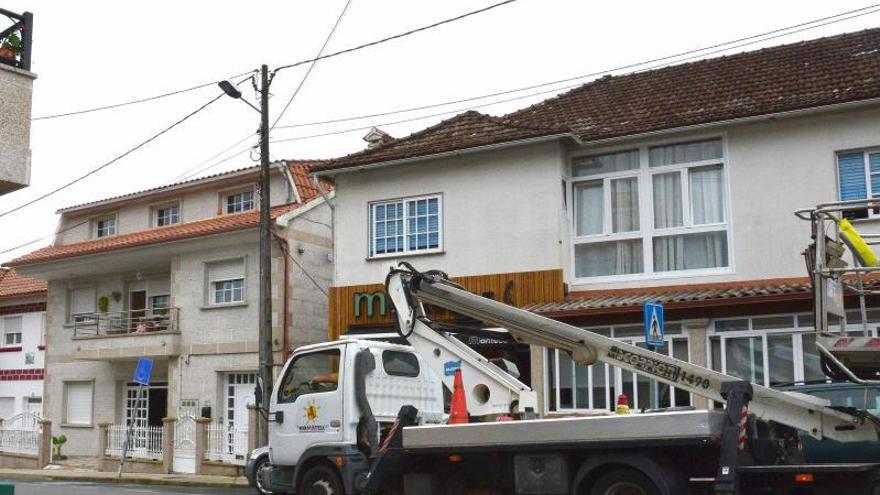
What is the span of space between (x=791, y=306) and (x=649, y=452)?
8.88 metres

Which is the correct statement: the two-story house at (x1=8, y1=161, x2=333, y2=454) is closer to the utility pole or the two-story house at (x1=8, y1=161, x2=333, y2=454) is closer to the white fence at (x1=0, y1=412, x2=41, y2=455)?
the white fence at (x1=0, y1=412, x2=41, y2=455)

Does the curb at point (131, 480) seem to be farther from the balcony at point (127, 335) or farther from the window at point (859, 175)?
the window at point (859, 175)

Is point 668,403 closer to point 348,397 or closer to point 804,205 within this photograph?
point 348,397

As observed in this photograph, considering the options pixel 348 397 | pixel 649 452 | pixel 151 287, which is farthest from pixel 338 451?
pixel 151 287

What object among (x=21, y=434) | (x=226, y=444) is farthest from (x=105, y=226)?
(x=226, y=444)

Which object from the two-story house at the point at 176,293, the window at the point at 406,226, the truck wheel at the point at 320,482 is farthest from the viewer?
the two-story house at the point at 176,293

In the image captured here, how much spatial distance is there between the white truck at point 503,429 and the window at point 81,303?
19269 millimetres

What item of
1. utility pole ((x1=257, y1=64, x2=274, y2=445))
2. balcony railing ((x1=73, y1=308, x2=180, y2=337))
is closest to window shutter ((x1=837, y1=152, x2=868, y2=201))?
utility pole ((x1=257, y1=64, x2=274, y2=445))

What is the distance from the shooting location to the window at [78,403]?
29781 mm

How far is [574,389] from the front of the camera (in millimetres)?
18422

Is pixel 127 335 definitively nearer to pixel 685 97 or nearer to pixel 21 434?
pixel 21 434

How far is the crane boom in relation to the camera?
852 centimetres

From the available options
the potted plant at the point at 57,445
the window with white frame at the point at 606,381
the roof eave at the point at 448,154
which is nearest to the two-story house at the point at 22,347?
the potted plant at the point at 57,445

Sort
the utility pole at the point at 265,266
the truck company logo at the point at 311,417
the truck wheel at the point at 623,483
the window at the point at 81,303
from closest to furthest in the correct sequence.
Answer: the truck wheel at the point at 623,483 < the truck company logo at the point at 311,417 < the utility pole at the point at 265,266 < the window at the point at 81,303
